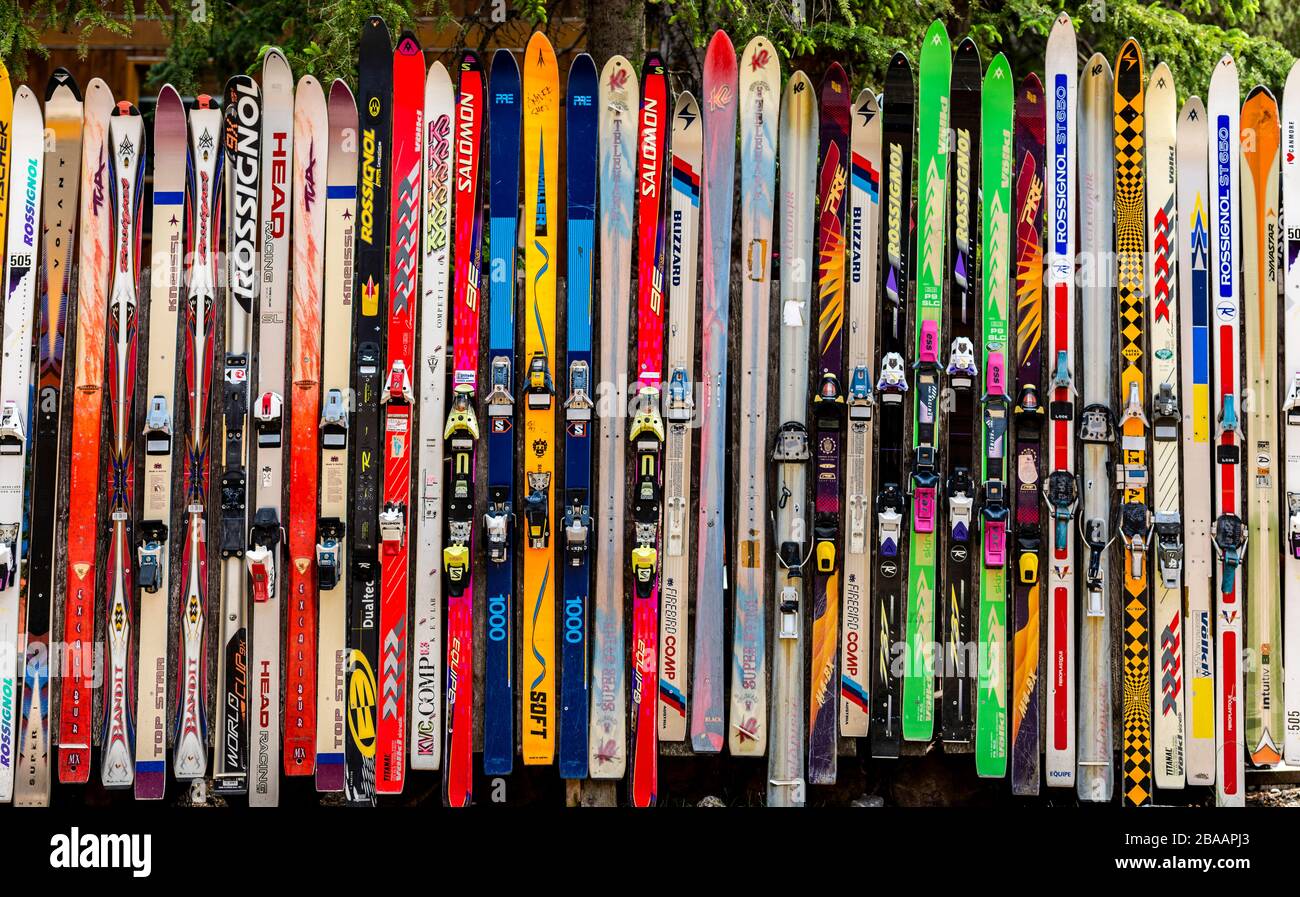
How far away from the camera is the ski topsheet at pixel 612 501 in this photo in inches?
203

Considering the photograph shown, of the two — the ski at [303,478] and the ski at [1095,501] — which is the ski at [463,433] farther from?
the ski at [1095,501]

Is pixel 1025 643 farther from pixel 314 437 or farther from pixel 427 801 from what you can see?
pixel 314 437

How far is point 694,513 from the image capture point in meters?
5.18

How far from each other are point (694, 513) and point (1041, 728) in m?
1.61

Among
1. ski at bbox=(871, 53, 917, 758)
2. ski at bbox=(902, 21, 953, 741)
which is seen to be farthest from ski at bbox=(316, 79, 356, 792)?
ski at bbox=(902, 21, 953, 741)

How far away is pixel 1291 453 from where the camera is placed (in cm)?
511

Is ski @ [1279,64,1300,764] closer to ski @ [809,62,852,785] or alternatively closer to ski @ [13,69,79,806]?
ski @ [809,62,852,785]

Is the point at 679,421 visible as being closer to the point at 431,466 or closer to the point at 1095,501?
the point at 431,466

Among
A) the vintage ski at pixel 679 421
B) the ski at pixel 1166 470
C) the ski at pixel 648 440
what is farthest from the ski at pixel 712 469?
the ski at pixel 1166 470

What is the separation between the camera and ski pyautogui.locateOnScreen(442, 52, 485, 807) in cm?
511

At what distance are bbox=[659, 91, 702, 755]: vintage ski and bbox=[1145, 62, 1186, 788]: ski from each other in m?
1.79

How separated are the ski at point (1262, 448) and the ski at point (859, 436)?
147 cm

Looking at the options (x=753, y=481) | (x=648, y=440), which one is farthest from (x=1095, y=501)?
(x=648, y=440)

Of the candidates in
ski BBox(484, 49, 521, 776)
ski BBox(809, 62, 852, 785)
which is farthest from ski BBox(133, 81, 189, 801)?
ski BBox(809, 62, 852, 785)
